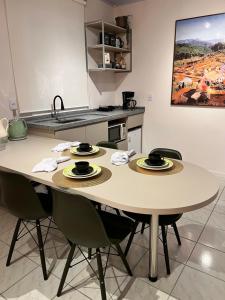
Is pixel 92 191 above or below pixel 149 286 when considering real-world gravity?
above

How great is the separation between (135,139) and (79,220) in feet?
9.81

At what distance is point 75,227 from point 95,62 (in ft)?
10.3

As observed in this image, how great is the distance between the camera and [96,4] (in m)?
3.62

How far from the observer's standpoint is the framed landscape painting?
3146mm

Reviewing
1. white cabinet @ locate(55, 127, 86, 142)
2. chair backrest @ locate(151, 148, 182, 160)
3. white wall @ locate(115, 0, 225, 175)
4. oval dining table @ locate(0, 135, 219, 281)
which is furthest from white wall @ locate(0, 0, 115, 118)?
chair backrest @ locate(151, 148, 182, 160)

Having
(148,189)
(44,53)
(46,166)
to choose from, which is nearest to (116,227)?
(148,189)

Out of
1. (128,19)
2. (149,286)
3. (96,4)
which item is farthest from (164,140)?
(149,286)

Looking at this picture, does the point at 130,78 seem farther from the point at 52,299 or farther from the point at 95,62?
the point at 52,299

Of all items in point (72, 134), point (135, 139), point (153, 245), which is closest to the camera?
point (153, 245)

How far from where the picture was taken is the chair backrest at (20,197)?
144 cm

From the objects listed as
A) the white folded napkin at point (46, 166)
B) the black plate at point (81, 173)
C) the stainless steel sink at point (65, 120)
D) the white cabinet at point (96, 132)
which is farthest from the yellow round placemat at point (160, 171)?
the stainless steel sink at point (65, 120)

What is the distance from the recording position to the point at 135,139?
4.10 meters

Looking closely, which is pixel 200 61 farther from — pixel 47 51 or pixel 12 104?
pixel 12 104

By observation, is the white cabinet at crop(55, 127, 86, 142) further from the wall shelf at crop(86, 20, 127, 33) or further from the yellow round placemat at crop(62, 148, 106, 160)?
the wall shelf at crop(86, 20, 127, 33)
